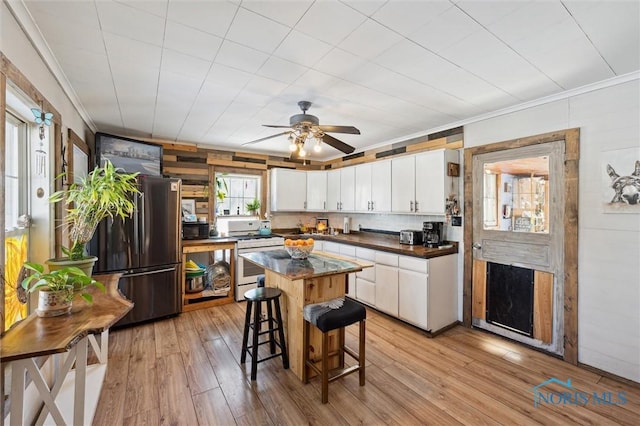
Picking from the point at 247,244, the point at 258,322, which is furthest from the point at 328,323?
the point at 247,244

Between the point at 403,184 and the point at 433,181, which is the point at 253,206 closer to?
the point at 403,184

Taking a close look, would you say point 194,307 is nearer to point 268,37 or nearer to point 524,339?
point 268,37

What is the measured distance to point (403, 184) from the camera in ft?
12.6

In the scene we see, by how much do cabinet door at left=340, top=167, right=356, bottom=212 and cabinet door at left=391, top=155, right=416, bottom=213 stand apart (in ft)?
2.83

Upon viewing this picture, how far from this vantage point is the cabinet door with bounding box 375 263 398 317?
3.49 metres

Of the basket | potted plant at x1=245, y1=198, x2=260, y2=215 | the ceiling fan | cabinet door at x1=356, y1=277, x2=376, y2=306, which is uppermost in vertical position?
the ceiling fan

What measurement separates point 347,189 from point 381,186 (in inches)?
31.6

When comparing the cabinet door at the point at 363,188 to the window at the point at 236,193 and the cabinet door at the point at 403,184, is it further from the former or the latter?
the window at the point at 236,193

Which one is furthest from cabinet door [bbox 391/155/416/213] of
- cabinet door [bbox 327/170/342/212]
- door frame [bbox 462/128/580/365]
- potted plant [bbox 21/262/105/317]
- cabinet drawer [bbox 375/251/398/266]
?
potted plant [bbox 21/262/105/317]

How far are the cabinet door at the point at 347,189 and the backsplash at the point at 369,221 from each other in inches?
14.2

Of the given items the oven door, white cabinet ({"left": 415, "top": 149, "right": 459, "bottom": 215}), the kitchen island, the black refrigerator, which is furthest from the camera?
the oven door

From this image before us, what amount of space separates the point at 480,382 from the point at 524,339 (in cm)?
101

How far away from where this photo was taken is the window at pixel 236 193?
4.92m

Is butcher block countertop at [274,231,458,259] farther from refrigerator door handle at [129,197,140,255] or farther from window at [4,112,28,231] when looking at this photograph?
window at [4,112,28,231]
